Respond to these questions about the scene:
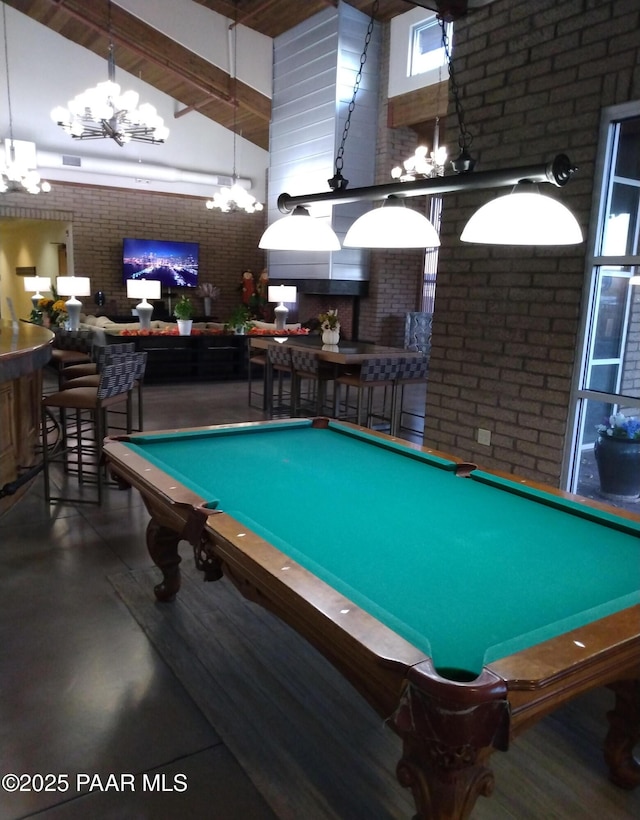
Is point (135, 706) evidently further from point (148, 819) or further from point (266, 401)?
point (266, 401)

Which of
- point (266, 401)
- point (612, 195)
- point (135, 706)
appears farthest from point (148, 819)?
point (266, 401)

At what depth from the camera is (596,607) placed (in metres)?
1.32

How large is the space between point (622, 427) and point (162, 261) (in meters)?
9.93

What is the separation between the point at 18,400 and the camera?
3.91 metres

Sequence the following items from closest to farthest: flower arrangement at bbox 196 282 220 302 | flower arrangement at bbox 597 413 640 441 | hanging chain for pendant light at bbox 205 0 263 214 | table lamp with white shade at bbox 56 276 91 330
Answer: flower arrangement at bbox 597 413 640 441, table lamp with white shade at bbox 56 276 91 330, hanging chain for pendant light at bbox 205 0 263 214, flower arrangement at bbox 196 282 220 302

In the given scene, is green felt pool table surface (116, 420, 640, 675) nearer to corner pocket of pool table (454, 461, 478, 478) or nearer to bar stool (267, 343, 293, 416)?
corner pocket of pool table (454, 461, 478, 478)

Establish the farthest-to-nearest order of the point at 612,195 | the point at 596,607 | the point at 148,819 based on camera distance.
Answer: the point at 612,195 < the point at 148,819 < the point at 596,607

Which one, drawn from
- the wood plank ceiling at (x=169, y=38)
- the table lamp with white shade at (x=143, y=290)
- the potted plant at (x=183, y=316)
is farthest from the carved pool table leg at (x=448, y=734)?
the wood plank ceiling at (x=169, y=38)

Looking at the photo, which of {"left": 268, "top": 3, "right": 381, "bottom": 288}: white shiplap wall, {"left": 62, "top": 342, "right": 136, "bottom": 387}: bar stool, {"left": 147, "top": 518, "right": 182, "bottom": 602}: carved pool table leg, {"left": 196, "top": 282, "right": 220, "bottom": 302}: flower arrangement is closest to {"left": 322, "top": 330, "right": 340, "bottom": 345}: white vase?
{"left": 62, "top": 342, "right": 136, "bottom": 387}: bar stool

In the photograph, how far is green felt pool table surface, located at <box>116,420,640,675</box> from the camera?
1.30m

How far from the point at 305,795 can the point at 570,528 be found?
1.04 meters

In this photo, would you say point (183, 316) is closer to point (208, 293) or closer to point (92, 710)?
point (208, 293)

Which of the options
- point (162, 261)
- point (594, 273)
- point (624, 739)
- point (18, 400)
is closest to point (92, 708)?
point (624, 739)

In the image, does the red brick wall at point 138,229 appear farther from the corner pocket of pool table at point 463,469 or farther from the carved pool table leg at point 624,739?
the carved pool table leg at point 624,739
